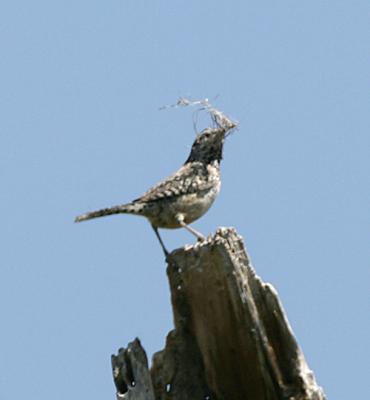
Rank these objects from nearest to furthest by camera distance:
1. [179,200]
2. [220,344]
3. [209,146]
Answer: [220,344] < [179,200] < [209,146]

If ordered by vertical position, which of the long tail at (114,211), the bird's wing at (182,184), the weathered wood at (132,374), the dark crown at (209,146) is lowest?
the weathered wood at (132,374)

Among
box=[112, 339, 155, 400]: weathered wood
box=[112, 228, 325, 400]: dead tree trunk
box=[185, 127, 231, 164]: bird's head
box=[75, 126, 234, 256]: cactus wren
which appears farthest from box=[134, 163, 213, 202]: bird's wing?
box=[112, 339, 155, 400]: weathered wood

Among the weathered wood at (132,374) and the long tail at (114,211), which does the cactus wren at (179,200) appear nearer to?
the long tail at (114,211)

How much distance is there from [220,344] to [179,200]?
2123 millimetres

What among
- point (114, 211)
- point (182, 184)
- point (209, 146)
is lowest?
point (114, 211)

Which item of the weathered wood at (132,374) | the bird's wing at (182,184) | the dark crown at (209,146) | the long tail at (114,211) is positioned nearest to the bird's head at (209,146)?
the dark crown at (209,146)

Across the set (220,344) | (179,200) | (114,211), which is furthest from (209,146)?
(220,344)

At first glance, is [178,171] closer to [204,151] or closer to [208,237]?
[204,151]

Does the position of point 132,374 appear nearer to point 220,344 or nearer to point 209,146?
point 220,344

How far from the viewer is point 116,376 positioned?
249 inches

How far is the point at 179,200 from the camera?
8.00 meters

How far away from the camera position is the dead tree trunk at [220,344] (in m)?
5.96

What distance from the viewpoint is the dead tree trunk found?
5.96 meters

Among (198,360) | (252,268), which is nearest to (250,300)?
(252,268)
